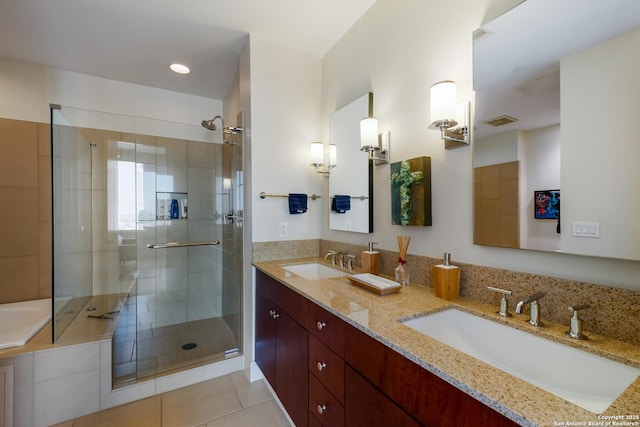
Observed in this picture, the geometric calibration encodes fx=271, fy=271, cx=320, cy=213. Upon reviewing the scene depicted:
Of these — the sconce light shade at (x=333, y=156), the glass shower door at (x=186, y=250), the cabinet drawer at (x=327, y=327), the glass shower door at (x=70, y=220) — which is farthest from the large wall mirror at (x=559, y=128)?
the glass shower door at (x=70, y=220)

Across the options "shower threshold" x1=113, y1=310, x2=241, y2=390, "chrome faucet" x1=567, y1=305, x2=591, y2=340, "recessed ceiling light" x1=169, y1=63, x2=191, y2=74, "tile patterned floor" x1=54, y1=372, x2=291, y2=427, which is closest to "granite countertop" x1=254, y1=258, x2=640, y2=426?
"chrome faucet" x1=567, y1=305, x2=591, y2=340

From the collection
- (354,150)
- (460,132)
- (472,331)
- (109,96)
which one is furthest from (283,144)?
(109,96)

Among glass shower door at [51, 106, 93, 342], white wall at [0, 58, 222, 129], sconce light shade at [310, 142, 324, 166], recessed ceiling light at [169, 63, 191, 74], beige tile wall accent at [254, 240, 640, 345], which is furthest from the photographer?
recessed ceiling light at [169, 63, 191, 74]

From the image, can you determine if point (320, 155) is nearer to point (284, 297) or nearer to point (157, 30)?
point (284, 297)

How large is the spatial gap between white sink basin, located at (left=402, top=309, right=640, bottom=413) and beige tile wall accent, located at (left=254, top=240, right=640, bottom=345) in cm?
12

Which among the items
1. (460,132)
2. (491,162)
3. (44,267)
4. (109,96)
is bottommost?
(44,267)

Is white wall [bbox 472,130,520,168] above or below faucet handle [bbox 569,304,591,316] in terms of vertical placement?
above

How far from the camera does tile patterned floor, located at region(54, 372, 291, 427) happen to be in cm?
Result: 169

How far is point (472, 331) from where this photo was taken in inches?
42.6

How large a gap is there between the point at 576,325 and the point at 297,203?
1.73m

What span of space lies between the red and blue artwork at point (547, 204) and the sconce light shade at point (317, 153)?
152 centimetres

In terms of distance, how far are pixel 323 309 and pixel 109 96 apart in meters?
3.06

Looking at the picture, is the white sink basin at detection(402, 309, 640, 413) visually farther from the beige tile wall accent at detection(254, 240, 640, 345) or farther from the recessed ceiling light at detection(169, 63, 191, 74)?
the recessed ceiling light at detection(169, 63, 191, 74)

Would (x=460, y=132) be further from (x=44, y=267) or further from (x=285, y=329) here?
(x=44, y=267)
